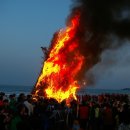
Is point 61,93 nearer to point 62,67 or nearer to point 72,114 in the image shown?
point 62,67

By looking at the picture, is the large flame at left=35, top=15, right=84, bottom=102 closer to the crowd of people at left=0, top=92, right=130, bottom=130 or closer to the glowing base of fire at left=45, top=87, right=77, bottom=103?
the glowing base of fire at left=45, top=87, right=77, bottom=103

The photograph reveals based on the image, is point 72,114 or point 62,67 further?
point 62,67

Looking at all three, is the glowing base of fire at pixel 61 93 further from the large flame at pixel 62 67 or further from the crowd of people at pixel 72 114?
the crowd of people at pixel 72 114

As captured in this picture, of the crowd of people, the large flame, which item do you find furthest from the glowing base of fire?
the crowd of people

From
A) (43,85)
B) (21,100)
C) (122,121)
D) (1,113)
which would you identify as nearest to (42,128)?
(21,100)

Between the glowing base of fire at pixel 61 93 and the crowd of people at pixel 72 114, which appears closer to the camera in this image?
the crowd of people at pixel 72 114

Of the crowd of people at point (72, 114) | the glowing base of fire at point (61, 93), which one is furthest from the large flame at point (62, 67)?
the crowd of people at point (72, 114)

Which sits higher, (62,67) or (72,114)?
(62,67)

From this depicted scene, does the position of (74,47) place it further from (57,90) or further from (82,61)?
(57,90)

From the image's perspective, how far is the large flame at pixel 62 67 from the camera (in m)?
32.0

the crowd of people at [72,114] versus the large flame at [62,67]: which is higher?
the large flame at [62,67]

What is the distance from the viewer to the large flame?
32.0 m

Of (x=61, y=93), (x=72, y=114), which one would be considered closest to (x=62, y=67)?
(x=61, y=93)

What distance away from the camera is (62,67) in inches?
1288
